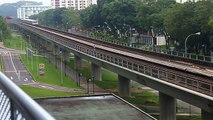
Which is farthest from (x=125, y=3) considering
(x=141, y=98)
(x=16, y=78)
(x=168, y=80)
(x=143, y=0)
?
(x=168, y=80)

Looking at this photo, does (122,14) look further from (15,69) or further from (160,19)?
(15,69)

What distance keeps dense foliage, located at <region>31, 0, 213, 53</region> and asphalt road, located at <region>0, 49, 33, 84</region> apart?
98.1 feet

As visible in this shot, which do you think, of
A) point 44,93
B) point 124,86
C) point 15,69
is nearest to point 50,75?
point 15,69

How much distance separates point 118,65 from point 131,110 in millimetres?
19025

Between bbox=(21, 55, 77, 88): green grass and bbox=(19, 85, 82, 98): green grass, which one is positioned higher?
bbox=(21, 55, 77, 88): green grass

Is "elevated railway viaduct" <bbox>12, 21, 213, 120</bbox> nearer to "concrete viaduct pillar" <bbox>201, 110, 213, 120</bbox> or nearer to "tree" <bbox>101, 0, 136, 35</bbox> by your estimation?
"concrete viaduct pillar" <bbox>201, 110, 213, 120</bbox>

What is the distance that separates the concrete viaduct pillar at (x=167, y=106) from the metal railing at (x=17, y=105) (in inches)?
1550

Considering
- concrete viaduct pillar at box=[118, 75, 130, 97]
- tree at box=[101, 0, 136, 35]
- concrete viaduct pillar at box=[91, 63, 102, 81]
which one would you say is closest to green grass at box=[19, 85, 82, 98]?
concrete viaduct pillar at box=[118, 75, 130, 97]

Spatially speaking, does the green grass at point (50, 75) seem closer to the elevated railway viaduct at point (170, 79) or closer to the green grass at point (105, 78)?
the green grass at point (105, 78)

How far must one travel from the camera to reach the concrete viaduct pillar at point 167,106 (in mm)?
42656

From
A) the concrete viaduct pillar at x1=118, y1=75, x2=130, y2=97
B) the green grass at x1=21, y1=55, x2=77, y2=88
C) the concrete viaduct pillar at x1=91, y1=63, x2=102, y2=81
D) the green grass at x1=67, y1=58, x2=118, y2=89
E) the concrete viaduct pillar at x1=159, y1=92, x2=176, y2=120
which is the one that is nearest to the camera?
the concrete viaduct pillar at x1=159, y1=92, x2=176, y2=120

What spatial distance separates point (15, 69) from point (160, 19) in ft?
115

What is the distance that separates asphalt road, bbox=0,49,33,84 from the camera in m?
78.6

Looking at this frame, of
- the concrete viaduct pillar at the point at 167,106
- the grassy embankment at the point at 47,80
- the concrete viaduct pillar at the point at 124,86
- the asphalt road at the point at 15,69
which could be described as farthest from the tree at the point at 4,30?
the concrete viaduct pillar at the point at 167,106
